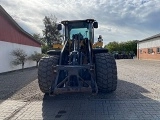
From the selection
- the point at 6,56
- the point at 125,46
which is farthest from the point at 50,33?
the point at 6,56

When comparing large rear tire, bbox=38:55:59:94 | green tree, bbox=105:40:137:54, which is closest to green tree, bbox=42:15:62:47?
green tree, bbox=105:40:137:54

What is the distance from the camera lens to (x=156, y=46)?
103 ft

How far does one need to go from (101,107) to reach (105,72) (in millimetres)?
1085

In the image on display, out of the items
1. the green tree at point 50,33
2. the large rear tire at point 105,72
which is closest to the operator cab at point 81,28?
the large rear tire at point 105,72

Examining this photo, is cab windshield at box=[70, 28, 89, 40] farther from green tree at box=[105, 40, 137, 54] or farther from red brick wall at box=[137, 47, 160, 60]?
green tree at box=[105, 40, 137, 54]

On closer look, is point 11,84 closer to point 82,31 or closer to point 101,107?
point 82,31

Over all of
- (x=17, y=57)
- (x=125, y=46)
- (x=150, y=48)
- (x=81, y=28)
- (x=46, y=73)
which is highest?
(x=125, y=46)

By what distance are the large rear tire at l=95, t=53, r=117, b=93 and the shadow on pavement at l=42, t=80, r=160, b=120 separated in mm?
561

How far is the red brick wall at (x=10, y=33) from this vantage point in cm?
1498

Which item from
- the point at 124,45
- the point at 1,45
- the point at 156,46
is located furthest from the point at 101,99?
the point at 124,45

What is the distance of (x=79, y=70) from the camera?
5359 mm

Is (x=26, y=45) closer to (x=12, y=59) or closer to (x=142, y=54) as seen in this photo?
(x=12, y=59)

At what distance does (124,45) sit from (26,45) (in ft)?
131

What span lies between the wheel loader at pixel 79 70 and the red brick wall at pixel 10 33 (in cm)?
897
